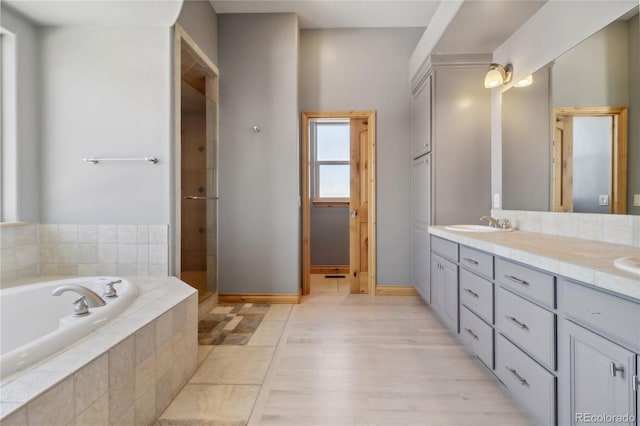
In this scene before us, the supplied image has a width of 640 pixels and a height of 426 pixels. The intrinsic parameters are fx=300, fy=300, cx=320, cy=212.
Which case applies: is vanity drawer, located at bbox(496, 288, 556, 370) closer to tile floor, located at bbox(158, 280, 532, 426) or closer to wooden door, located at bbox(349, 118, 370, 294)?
tile floor, located at bbox(158, 280, 532, 426)

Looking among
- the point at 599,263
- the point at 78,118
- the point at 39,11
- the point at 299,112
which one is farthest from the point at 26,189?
the point at 599,263

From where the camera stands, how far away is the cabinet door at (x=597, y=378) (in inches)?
33.6

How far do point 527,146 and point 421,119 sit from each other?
1019mm

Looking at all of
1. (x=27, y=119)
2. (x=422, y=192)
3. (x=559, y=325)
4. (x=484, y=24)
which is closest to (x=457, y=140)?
(x=422, y=192)

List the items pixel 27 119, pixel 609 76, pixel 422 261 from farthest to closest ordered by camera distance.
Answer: pixel 422 261 → pixel 27 119 → pixel 609 76

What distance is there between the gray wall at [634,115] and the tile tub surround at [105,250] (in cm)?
264

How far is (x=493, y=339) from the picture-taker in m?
1.57

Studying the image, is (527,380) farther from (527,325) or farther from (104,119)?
(104,119)

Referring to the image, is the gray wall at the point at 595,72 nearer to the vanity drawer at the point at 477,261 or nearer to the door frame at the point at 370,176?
the vanity drawer at the point at 477,261

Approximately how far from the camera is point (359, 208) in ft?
11.8

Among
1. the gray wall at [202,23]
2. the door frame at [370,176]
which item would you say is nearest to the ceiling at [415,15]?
the gray wall at [202,23]

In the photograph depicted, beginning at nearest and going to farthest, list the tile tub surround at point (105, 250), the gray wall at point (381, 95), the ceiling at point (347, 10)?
1. the tile tub surround at point (105, 250)
2. the ceiling at point (347, 10)
3. the gray wall at point (381, 95)

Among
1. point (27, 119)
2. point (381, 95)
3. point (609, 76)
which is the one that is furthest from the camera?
point (381, 95)

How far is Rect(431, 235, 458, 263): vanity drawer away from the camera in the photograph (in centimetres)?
206
